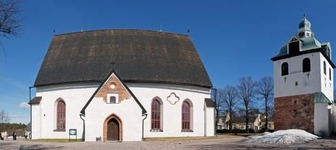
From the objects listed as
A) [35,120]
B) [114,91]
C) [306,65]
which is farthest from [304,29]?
[35,120]

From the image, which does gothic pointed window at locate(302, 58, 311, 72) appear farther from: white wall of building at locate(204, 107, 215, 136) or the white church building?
white wall of building at locate(204, 107, 215, 136)

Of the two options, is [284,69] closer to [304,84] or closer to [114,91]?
[304,84]

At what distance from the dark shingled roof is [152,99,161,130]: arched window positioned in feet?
7.66

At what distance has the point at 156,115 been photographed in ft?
132

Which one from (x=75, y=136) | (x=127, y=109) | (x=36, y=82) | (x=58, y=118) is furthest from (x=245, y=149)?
(x=36, y=82)

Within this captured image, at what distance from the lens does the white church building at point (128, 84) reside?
39719 millimetres

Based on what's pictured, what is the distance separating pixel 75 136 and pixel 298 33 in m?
26.8

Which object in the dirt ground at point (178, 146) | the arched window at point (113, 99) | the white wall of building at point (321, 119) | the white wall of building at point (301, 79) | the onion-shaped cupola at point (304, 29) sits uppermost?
the onion-shaped cupola at point (304, 29)

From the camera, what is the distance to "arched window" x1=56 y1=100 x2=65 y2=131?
40344 millimetres

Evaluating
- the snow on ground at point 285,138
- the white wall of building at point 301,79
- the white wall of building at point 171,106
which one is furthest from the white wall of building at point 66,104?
the white wall of building at point 301,79

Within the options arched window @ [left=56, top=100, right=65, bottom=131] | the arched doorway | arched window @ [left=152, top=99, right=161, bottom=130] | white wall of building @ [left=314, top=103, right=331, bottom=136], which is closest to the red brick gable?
the arched doorway

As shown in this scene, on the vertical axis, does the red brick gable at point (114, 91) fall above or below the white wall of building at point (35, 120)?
above

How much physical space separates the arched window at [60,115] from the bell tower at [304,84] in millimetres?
22780

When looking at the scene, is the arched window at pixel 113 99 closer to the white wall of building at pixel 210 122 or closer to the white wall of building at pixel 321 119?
the white wall of building at pixel 210 122
